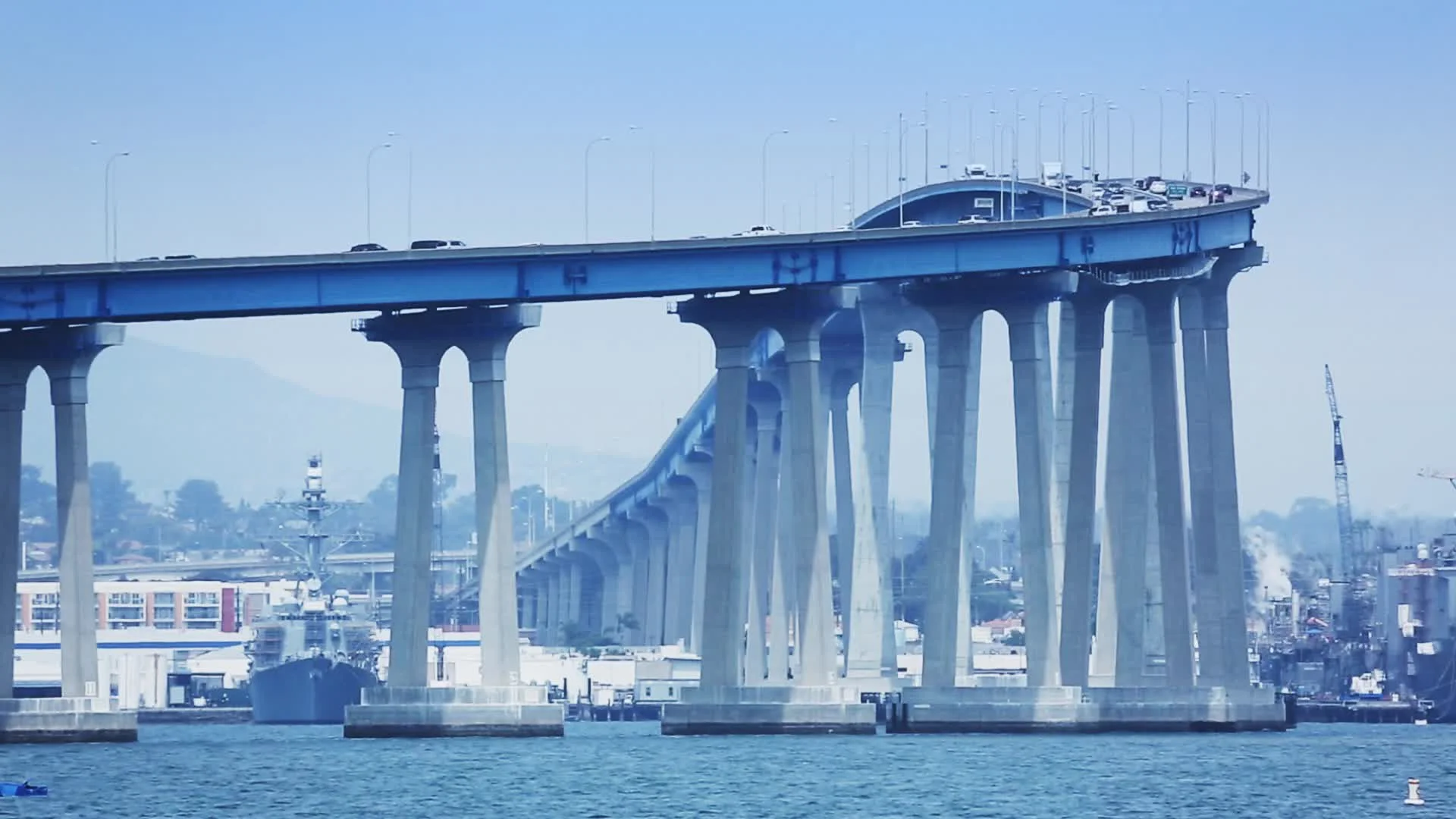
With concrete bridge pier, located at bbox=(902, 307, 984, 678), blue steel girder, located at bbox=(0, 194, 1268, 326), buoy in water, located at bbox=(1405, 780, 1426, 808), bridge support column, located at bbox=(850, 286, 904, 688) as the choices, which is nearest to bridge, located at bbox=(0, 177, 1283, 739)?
blue steel girder, located at bbox=(0, 194, 1268, 326)

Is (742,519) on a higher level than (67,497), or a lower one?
lower

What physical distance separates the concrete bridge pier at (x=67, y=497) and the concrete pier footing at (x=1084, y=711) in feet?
121

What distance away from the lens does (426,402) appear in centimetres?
15150

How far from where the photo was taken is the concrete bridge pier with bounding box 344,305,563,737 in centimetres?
14950

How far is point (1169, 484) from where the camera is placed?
16075cm

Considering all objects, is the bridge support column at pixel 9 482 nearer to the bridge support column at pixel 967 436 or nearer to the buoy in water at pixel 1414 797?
the bridge support column at pixel 967 436

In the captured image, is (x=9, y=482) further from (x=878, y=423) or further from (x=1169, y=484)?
(x=878, y=423)

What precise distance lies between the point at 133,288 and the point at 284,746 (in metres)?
26.1

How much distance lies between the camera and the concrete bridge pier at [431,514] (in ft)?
490

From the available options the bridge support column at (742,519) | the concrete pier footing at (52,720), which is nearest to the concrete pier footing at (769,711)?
the bridge support column at (742,519)

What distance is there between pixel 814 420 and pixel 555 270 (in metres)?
15.4

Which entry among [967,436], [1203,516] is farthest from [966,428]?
[1203,516]

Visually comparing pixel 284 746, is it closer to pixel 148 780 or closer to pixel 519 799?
pixel 148 780

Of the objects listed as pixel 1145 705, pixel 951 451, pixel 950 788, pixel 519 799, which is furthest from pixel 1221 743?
pixel 519 799
